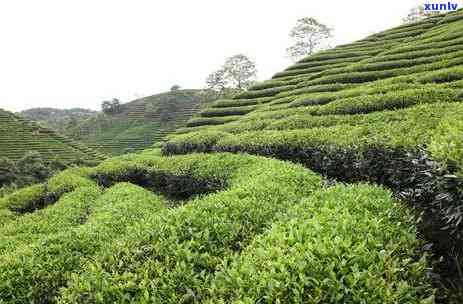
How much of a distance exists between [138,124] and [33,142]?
97.6 ft

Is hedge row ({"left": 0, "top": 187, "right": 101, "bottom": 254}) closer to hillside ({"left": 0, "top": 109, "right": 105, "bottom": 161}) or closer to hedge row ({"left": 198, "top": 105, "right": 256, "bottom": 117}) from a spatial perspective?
hedge row ({"left": 198, "top": 105, "right": 256, "bottom": 117})

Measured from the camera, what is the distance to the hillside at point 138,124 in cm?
7719

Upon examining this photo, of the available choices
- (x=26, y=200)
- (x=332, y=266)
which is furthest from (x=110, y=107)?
(x=332, y=266)

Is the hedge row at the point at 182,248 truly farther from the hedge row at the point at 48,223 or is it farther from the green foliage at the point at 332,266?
the hedge row at the point at 48,223

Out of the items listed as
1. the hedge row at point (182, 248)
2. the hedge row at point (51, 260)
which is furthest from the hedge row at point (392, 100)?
the hedge row at point (51, 260)

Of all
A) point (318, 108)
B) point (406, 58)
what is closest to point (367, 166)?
point (318, 108)

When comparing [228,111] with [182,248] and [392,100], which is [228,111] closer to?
[392,100]

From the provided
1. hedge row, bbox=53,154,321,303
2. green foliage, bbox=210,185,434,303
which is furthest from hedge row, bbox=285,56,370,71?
green foliage, bbox=210,185,434,303

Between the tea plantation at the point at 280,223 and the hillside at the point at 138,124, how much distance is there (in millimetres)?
61071

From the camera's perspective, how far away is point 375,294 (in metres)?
3.13

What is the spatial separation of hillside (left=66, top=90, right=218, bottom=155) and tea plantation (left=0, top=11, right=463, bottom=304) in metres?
61.1

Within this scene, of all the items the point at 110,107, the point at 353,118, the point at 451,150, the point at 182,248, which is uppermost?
the point at 110,107

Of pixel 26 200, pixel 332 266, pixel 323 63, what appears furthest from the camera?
pixel 323 63

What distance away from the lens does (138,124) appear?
8788cm
